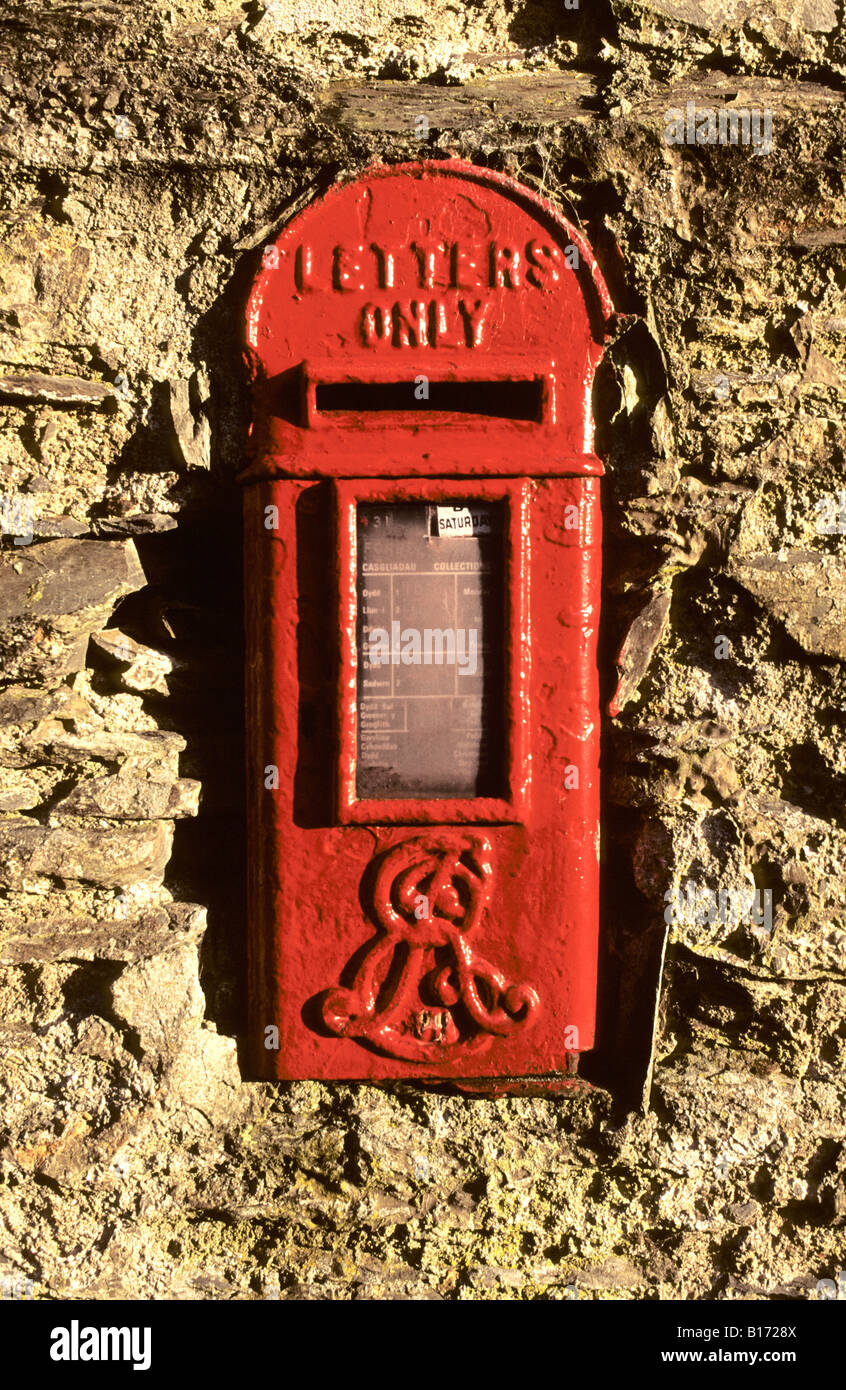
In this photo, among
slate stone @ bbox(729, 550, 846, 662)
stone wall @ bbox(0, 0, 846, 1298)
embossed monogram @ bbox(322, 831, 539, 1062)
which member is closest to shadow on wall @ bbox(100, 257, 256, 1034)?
stone wall @ bbox(0, 0, 846, 1298)

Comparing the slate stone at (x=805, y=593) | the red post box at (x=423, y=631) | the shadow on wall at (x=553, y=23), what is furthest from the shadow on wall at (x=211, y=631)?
the slate stone at (x=805, y=593)

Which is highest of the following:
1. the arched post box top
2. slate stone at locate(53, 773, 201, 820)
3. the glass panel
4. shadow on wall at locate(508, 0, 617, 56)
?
shadow on wall at locate(508, 0, 617, 56)

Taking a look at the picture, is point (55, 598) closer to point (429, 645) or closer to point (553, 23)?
point (429, 645)

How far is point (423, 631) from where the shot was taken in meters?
1.58

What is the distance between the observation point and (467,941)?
1633 mm

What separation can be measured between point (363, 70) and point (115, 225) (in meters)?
0.51

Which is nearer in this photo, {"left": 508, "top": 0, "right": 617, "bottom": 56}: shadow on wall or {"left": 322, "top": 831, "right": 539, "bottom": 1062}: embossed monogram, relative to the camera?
{"left": 322, "top": 831, "right": 539, "bottom": 1062}: embossed monogram

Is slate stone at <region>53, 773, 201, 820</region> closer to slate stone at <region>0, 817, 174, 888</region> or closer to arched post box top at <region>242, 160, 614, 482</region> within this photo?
slate stone at <region>0, 817, 174, 888</region>

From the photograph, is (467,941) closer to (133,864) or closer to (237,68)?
(133,864)

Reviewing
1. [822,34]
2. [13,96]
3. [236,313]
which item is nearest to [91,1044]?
[236,313]

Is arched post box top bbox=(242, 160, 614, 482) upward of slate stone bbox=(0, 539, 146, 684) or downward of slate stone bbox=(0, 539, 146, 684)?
upward

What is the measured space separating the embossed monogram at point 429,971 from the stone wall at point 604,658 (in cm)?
17

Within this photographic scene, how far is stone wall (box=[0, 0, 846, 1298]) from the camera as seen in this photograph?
1670 mm

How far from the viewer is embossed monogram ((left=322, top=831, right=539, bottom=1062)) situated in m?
1.62
